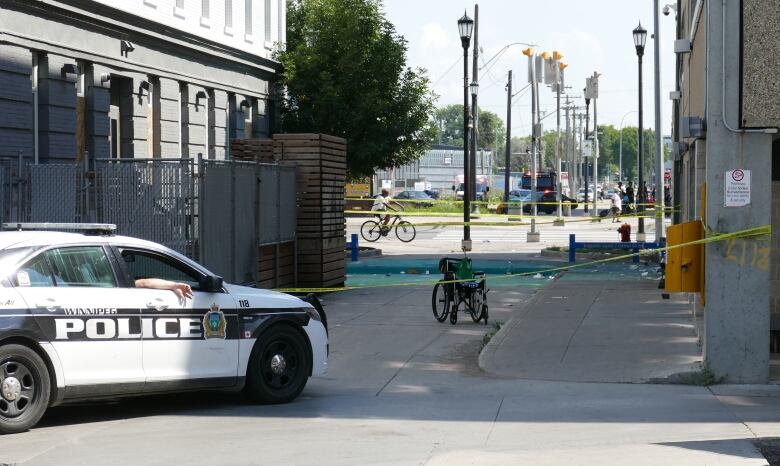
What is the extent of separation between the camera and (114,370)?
10172 millimetres

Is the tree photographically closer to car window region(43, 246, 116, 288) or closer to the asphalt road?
the asphalt road

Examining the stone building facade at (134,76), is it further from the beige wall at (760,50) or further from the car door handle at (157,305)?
the beige wall at (760,50)

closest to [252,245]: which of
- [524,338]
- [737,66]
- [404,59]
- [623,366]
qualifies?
[524,338]

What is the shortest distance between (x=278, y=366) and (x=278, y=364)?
0.02 meters

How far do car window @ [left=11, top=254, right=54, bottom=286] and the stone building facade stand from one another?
13.2 metres

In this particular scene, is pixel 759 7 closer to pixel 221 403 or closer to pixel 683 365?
pixel 683 365

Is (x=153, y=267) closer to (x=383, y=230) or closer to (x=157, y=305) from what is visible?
(x=157, y=305)

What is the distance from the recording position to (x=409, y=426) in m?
10.3

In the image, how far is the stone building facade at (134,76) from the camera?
23234mm

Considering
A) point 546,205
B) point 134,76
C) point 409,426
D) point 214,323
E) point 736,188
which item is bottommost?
point 409,426

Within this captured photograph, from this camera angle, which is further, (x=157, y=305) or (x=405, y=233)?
(x=405, y=233)

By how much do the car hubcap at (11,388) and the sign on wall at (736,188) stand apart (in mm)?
7049

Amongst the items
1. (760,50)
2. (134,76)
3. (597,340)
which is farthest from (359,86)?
(760,50)

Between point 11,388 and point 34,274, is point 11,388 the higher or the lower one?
the lower one
